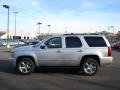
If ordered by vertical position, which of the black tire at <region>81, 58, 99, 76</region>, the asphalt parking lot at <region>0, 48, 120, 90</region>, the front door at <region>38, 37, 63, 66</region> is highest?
the front door at <region>38, 37, 63, 66</region>

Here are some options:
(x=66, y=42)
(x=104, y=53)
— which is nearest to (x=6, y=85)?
(x=66, y=42)

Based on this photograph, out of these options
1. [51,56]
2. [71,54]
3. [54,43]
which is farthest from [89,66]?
[54,43]

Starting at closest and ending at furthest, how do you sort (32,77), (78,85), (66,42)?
(78,85) → (32,77) → (66,42)

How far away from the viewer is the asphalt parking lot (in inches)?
374

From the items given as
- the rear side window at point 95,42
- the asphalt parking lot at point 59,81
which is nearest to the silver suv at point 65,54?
the rear side window at point 95,42

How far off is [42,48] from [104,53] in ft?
8.95

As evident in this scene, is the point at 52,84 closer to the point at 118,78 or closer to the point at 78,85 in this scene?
the point at 78,85

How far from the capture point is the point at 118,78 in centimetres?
1142

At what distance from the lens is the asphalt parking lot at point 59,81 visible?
9508 millimetres

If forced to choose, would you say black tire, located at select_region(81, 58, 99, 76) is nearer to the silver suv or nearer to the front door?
the silver suv

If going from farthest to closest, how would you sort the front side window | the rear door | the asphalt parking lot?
the front side window
the rear door
the asphalt parking lot

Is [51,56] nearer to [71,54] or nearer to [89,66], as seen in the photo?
[71,54]

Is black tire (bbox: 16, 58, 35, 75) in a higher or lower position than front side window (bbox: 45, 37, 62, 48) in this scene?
lower

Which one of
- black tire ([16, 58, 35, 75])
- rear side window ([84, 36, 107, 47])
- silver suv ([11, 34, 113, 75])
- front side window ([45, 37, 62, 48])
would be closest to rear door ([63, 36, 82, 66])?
silver suv ([11, 34, 113, 75])
